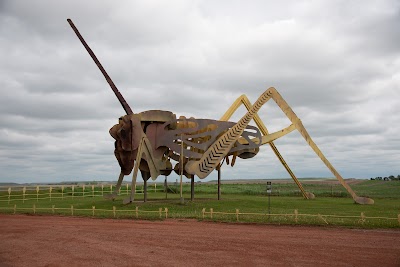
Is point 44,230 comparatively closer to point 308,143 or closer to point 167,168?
point 167,168

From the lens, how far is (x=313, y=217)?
2308cm

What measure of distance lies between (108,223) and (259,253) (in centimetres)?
1170

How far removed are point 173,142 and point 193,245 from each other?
1721 cm

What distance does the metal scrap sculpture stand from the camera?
103ft

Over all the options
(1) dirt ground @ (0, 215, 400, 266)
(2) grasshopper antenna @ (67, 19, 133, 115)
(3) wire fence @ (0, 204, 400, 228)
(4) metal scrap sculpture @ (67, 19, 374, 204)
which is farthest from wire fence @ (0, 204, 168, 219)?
(2) grasshopper antenna @ (67, 19, 133, 115)

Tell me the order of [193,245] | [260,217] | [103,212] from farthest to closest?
[103,212]
[260,217]
[193,245]

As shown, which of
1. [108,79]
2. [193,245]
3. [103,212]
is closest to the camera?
[193,245]

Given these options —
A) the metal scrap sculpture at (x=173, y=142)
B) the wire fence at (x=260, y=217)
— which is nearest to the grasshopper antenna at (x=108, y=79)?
the metal scrap sculpture at (x=173, y=142)

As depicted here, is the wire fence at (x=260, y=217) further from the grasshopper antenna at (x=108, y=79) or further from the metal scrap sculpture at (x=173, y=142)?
the grasshopper antenna at (x=108, y=79)

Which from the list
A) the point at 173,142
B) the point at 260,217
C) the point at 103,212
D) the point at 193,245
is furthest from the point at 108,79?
the point at 193,245

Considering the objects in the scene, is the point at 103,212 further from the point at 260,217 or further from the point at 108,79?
the point at 260,217

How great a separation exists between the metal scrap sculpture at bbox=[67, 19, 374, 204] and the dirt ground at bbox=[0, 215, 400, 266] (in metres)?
10.3

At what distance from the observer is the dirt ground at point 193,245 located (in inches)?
511

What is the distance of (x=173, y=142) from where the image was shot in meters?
32.3
